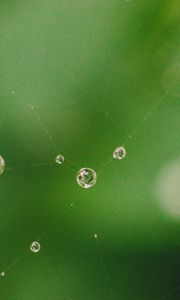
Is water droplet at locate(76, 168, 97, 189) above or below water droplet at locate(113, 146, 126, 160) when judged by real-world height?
below

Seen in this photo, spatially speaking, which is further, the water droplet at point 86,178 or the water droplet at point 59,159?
the water droplet at point 59,159

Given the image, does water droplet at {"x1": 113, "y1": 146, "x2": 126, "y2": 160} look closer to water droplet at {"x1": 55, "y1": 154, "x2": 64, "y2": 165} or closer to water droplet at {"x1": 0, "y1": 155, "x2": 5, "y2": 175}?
water droplet at {"x1": 55, "y1": 154, "x2": 64, "y2": 165}

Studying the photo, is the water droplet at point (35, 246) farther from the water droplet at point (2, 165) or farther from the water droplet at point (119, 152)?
the water droplet at point (119, 152)

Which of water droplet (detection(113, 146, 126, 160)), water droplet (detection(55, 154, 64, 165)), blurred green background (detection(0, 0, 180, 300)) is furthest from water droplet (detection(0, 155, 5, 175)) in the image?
water droplet (detection(113, 146, 126, 160))

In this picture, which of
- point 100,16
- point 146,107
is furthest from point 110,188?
point 100,16

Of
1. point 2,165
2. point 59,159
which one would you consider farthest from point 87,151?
point 2,165

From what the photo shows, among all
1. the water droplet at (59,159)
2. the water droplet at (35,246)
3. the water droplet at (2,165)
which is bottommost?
the water droplet at (35,246)

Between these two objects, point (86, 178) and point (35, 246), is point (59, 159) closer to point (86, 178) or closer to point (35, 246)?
point (86, 178)

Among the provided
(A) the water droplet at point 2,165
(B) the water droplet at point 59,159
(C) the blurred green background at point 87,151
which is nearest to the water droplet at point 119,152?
(C) the blurred green background at point 87,151
